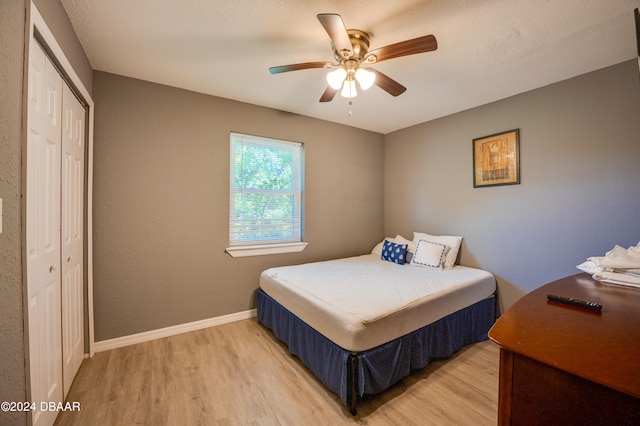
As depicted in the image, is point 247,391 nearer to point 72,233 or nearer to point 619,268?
point 72,233

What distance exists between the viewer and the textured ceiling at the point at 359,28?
159 cm

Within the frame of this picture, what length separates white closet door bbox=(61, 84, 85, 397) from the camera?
5.70 feet

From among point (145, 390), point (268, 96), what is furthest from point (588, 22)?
point (145, 390)

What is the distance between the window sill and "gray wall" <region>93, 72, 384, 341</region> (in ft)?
0.25

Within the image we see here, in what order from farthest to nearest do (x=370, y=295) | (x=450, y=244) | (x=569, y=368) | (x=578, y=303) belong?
(x=450, y=244), (x=370, y=295), (x=578, y=303), (x=569, y=368)

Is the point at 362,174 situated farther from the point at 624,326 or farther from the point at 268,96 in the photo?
the point at 624,326

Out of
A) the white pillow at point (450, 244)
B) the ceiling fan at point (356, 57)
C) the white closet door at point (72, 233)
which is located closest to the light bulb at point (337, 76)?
the ceiling fan at point (356, 57)

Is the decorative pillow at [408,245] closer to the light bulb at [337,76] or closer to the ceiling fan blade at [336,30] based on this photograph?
the light bulb at [337,76]

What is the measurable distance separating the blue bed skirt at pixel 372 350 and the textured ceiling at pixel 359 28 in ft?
7.12

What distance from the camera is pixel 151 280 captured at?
2531 mm

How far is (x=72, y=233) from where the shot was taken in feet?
6.34

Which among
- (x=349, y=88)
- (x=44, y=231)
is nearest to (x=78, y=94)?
(x=44, y=231)

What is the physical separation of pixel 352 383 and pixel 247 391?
2.54ft

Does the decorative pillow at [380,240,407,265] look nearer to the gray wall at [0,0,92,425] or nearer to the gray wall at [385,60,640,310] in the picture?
the gray wall at [385,60,640,310]
